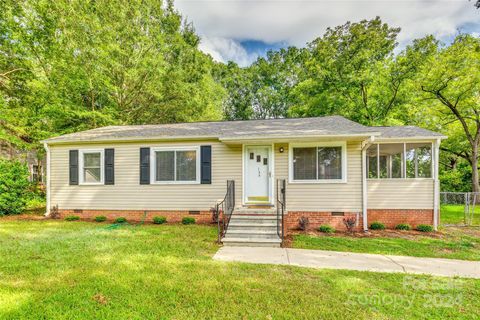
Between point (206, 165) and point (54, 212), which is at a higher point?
point (206, 165)

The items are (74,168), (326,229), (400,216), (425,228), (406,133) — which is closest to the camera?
(326,229)

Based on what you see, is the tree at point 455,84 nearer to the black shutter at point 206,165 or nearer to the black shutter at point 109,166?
the black shutter at point 206,165

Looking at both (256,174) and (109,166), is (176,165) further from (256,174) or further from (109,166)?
(256,174)

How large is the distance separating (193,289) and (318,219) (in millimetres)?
5272

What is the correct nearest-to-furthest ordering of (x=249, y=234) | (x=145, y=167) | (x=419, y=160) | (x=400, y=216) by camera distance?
(x=249, y=234)
(x=400, y=216)
(x=145, y=167)
(x=419, y=160)

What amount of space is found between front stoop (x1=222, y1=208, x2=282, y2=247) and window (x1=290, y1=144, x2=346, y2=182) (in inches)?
63.8

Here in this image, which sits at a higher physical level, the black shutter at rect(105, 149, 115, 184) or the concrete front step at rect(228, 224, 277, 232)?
the black shutter at rect(105, 149, 115, 184)

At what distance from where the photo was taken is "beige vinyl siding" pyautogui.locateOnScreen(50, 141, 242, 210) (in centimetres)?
823

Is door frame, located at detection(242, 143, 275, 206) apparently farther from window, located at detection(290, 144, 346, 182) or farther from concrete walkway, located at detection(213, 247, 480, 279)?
concrete walkway, located at detection(213, 247, 480, 279)

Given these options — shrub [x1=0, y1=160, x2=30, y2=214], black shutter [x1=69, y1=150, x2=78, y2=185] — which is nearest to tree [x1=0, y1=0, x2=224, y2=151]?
shrub [x1=0, y1=160, x2=30, y2=214]

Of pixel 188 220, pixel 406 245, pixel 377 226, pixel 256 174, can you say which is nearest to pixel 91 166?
pixel 188 220

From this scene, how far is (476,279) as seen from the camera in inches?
158

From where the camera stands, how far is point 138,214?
861 cm

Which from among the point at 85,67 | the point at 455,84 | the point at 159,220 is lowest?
the point at 159,220
